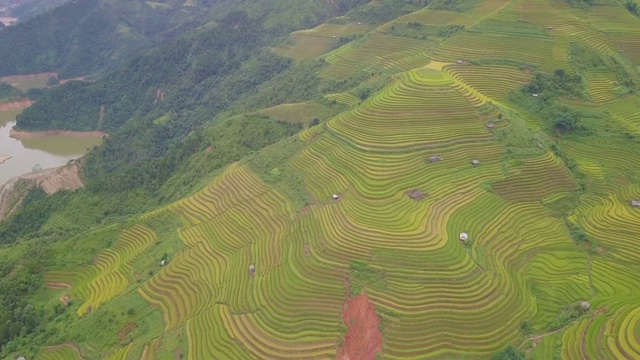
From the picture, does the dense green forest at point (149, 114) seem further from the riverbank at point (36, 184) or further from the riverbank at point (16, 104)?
the riverbank at point (16, 104)

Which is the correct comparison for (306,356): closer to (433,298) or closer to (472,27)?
(433,298)

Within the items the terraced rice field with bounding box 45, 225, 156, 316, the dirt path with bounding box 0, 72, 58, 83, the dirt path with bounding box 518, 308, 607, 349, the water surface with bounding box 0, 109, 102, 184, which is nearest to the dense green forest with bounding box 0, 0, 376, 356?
the dirt path with bounding box 0, 72, 58, 83

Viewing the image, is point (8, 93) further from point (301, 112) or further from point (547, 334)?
point (547, 334)

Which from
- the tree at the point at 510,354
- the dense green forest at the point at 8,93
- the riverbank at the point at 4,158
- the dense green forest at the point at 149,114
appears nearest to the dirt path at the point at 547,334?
the tree at the point at 510,354

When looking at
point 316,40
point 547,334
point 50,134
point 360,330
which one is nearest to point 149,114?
point 50,134

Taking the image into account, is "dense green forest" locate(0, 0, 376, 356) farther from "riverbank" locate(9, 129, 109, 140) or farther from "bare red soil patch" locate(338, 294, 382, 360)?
"bare red soil patch" locate(338, 294, 382, 360)

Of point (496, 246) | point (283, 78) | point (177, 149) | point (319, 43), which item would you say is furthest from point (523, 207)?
point (319, 43)
